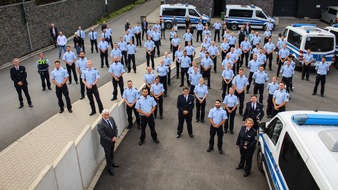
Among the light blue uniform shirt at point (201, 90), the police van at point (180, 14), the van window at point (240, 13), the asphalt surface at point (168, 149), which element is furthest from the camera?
the van window at point (240, 13)

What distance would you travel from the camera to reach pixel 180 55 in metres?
14.9

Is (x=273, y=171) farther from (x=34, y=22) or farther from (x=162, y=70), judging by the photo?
(x=34, y=22)

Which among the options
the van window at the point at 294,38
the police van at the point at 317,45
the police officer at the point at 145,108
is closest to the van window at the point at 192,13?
the van window at the point at 294,38

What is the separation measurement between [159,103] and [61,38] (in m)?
9.22

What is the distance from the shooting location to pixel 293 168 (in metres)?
5.81

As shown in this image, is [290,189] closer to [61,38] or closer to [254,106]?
[254,106]

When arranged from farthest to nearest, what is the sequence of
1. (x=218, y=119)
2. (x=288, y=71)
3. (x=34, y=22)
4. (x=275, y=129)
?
(x=34, y=22) < (x=288, y=71) < (x=218, y=119) < (x=275, y=129)

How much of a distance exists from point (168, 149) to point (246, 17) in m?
21.1

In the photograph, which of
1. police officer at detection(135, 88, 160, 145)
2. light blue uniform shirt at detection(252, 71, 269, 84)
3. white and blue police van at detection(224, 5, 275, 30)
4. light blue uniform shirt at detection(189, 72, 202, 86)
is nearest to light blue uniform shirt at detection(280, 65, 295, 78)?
light blue uniform shirt at detection(252, 71, 269, 84)

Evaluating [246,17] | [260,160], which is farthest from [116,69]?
[246,17]

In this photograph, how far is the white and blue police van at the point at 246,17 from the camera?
1085 inches

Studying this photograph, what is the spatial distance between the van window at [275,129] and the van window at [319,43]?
1073 centimetres

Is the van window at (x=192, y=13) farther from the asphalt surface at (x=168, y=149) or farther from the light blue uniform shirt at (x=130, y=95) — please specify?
the light blue uniform shirt at (x=130, y=95)

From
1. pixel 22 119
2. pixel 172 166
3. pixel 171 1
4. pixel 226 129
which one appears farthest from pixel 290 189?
pixel 171 1
